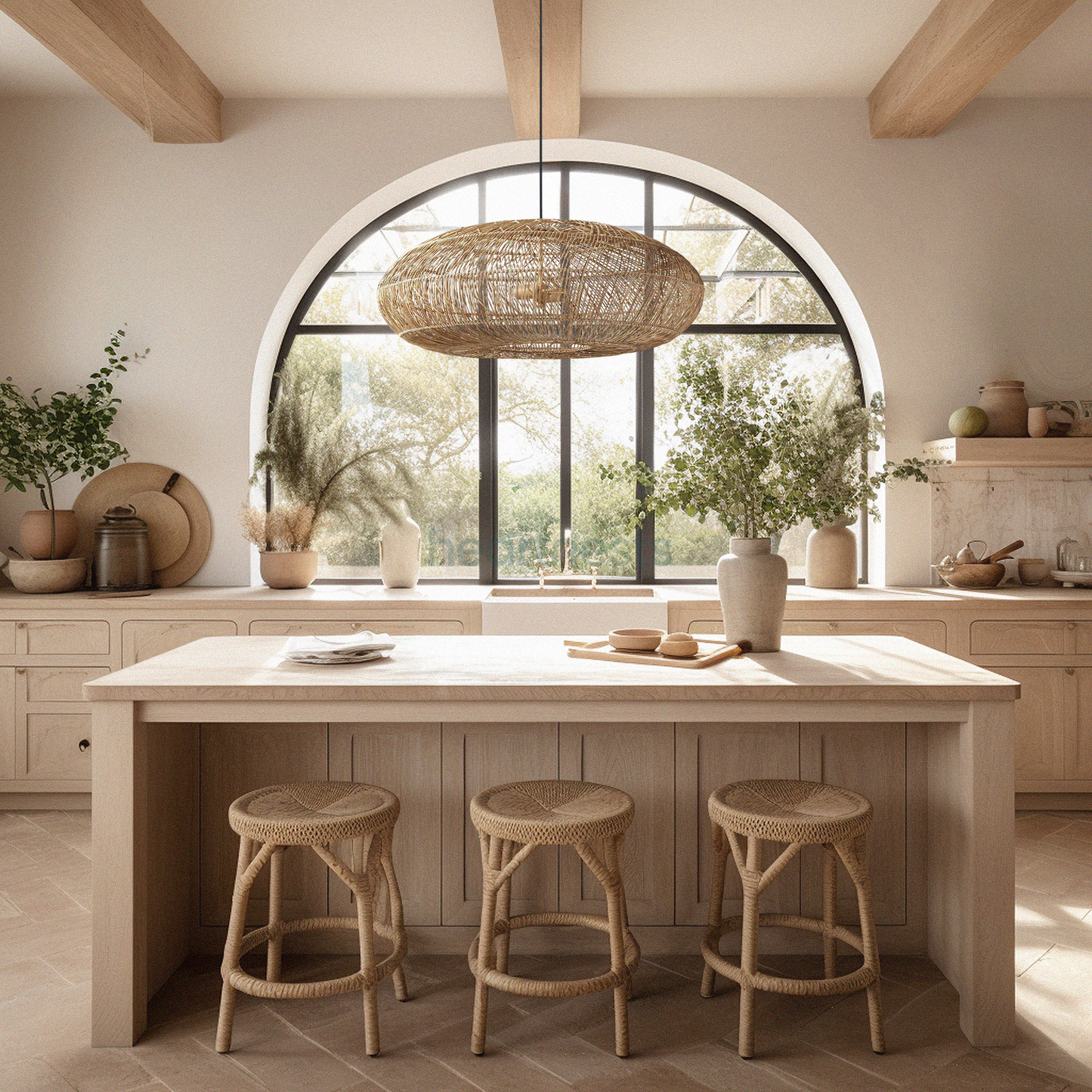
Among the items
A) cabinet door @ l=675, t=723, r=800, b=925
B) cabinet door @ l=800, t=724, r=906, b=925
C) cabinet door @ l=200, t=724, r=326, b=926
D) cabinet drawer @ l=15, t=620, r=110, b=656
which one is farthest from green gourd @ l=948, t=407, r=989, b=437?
cabinet drawer @ l=15, t=620, r=110, b=656

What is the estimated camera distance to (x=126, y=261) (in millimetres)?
4695

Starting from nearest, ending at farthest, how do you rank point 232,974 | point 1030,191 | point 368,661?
point 232,974 → point 368,661 → point 1030,191

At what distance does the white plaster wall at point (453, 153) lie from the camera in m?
4.66

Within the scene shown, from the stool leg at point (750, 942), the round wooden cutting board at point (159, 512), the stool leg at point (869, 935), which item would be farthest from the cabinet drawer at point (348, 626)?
the stool leg at point (869, 935)

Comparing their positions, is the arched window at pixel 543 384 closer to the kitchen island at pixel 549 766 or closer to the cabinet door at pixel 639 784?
the kitchen island at pixel 549 766

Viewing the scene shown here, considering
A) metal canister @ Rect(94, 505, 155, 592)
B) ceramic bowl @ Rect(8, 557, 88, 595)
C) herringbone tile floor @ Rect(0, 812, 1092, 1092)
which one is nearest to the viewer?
herringbone tile floor @ Rect(0, 812, 1092, 1092)

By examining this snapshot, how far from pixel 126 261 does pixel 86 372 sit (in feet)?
1.91

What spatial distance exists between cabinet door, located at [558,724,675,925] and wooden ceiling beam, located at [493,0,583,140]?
8.44 ft

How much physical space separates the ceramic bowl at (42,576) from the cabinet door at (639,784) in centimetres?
280

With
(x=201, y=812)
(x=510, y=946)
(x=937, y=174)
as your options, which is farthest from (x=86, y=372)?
(x=937, y=174)

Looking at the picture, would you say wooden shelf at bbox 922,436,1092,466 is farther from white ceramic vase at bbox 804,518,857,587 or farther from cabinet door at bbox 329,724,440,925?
cabinet door at bbox 329,724,440,925

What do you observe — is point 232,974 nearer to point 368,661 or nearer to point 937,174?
point 368,661

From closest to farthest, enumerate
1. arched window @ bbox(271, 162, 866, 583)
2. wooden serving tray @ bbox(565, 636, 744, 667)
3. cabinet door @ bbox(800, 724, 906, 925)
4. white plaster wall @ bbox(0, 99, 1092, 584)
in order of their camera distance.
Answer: wooden serving tray @ bbox(565, 636, 744, 667) < cabinet door @ bbox(800, 724, 906, 925) < white plaster wall @ bbox(0, 99, 1092, 584) < arched window @ bbox(271, 162, 866, 583)

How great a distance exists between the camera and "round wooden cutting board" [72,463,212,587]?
15.4ft
